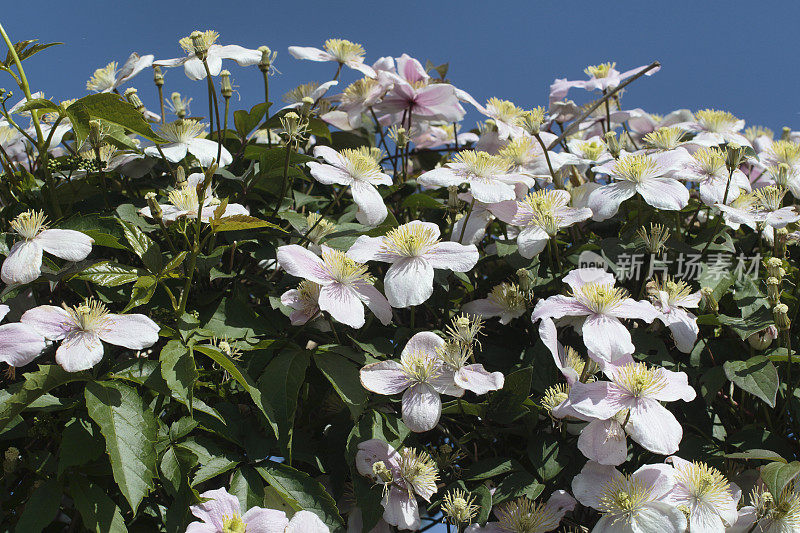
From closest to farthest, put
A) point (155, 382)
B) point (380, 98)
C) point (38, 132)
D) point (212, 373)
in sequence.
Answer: point (155, 382) < point (212, 373) < point (38, 132) < point (380, 98)

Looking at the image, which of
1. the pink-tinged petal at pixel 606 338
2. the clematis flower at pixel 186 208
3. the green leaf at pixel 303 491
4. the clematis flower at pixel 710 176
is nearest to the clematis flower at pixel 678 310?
the pink-tinged petal at pixel 606 338

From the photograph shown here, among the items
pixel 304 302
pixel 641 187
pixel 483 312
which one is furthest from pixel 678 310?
pixel 304 302

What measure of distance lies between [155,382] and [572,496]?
713mm

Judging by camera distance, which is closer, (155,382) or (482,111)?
(155,382)

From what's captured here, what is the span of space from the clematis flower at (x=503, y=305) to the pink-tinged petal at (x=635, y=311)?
0.18 m

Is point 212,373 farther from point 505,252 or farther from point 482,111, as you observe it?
point 482,111

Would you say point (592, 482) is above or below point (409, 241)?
below

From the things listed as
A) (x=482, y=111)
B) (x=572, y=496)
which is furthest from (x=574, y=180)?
(x=572, y=496)

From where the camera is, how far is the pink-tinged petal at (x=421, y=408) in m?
1.08

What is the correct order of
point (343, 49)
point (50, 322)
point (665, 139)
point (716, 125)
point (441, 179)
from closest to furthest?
point (50, 322) → point (441, 179) → point (665, 139) → point (343, 49) → point (716, 125)

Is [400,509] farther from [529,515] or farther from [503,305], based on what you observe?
[503,305]

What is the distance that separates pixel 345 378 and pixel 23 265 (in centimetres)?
53

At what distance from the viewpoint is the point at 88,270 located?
1099 millimetres

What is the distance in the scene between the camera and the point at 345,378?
110cm
